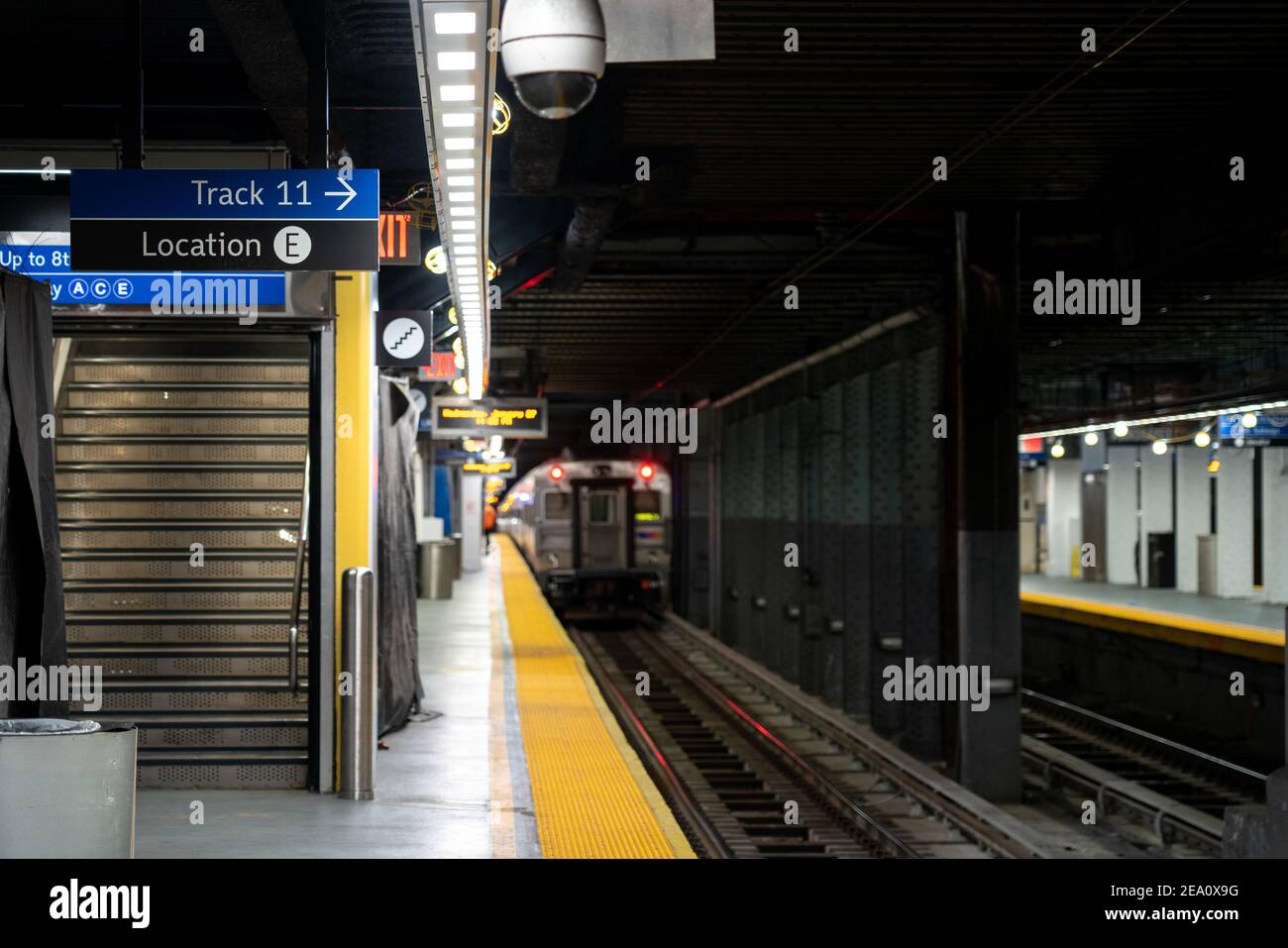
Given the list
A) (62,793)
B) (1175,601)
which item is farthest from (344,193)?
(1175,601)

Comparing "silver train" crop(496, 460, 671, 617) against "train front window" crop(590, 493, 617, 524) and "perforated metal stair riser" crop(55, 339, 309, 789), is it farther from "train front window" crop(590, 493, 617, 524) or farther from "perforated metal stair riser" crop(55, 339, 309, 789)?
"perforated metal stair riser" crop(55, 339, 309, 789)

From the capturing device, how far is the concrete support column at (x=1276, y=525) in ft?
66.6

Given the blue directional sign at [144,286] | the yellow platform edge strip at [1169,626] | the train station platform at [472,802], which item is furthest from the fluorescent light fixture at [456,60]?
the yellow platform edge strip at [1169,626]

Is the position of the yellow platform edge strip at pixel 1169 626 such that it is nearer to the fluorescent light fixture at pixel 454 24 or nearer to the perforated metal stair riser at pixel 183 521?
the perforated metal stair riser at pixel 183 521

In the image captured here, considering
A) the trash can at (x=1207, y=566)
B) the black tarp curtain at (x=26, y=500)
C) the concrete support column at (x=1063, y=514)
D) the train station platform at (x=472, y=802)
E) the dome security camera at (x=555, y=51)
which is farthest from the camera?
the concrete support column at (x=1063, y=514)

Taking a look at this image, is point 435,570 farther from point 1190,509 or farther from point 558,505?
point 1190,509

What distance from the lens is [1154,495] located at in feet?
85.6

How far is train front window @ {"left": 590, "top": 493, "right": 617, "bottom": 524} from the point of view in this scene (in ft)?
89.5

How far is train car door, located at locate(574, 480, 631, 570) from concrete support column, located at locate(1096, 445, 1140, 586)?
9.08 m

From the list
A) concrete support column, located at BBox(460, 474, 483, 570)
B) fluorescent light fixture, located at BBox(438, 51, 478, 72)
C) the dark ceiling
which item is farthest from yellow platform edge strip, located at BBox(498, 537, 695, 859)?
concrete support column, located at BBox(460, 474, 483, 570)

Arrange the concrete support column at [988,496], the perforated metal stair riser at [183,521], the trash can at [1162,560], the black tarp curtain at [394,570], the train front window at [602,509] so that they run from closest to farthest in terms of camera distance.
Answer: the perforated metal stair riser at [183,521]
the black tarp curtain at [394,570]
the concrete support column at [988,496]
the trash can at [1162,560]
the train front window at [602,509]

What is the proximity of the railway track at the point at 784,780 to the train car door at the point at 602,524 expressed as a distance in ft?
23.8
